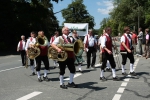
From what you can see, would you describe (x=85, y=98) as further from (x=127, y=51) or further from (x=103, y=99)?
(x=127, y=51)

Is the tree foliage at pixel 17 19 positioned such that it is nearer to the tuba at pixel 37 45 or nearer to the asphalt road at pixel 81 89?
the tuba at pixel 37 45

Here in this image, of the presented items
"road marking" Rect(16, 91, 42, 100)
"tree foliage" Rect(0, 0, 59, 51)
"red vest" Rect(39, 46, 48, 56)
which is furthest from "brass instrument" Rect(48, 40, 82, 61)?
"tree foliage" Rect(0, 0, 59, 51)

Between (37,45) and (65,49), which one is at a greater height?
(37,45)

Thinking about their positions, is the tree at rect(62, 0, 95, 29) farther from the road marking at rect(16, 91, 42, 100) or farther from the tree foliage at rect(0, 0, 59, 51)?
the road marking at rect(16, 91, 42, 100)

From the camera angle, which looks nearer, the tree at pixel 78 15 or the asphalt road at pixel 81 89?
the asphalt road at pixel 81 89

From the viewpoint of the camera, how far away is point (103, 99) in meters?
6.67

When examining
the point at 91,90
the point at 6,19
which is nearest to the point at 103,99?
the point at 91,90

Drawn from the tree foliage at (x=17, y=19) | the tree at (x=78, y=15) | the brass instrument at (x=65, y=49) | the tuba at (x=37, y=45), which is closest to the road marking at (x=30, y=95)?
the brass instrument at (x=65, y=49)

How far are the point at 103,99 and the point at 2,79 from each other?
4.88 meters

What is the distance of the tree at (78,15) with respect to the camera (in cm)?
9694

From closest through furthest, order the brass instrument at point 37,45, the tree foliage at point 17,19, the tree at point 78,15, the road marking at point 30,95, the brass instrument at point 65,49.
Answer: the road marking at point 30,95, the brass instrument at point 65,49, the brass instrument at point 37,45, the tree foliage at point 17,19, the tree at point 78,15

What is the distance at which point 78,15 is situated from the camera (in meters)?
98.4

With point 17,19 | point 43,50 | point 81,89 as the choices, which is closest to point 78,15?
point 17,19

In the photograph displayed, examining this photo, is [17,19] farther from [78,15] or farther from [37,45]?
[78,15]
